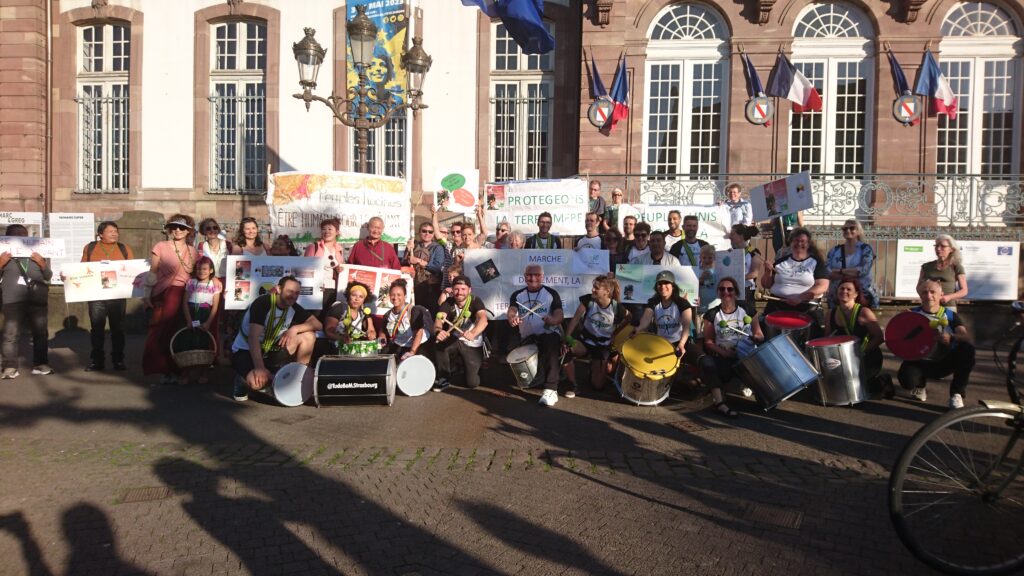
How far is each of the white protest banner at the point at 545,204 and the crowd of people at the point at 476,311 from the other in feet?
3.89

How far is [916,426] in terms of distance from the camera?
23.2ft

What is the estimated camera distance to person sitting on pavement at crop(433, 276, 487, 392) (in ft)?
28.6

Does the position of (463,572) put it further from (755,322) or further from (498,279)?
(498,279)

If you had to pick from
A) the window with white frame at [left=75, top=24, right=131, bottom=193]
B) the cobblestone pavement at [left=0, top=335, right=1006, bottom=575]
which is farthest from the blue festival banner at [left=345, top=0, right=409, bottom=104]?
the window with white frame at [left=75, top=24, right=131, bottom=193]

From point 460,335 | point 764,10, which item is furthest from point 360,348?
point 764,10

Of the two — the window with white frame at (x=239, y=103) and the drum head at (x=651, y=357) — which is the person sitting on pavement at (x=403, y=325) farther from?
the window with white frame at (x=239, y=103)

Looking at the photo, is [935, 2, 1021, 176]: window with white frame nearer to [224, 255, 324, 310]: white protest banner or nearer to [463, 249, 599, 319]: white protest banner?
[463, 249, 599, 319]: white protest banner

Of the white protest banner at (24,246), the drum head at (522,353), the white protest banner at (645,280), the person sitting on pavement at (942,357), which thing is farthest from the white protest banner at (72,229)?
the person sitting on pavement at (942,357)

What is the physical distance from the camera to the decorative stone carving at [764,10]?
17.0m

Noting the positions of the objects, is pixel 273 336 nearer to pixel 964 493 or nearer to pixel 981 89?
pixel 964 493

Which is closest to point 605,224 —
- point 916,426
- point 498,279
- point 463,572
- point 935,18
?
point 498,279

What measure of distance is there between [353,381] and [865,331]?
16.9 feet

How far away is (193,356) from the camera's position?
28.7 feet

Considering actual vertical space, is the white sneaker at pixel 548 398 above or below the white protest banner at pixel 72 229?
below
